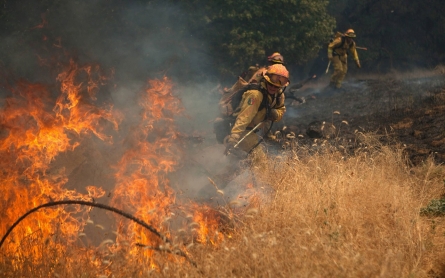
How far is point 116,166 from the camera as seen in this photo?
6934 mm

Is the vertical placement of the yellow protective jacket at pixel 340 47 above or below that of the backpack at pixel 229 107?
above

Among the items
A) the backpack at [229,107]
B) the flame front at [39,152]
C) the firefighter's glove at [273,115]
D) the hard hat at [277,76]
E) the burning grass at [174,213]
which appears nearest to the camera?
the burning grass at [174,213]

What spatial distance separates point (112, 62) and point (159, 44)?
1583mm

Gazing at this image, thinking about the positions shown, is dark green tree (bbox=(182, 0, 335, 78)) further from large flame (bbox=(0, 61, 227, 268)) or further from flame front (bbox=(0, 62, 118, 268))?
flame front (bbox=(0, 62, 118, 268))

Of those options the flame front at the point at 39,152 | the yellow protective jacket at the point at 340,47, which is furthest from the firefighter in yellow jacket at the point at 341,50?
the flame front at the point at 39,152

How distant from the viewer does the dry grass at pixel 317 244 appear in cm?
381

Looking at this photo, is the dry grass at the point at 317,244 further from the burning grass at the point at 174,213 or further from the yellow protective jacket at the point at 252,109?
the yellow protective jacket at the point at 252,109

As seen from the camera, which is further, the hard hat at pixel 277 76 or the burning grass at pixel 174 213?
the hard hat at pixel 277 76

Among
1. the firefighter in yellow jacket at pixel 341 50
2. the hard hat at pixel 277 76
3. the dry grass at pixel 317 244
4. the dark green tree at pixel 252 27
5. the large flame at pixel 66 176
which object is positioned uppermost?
the dark green tree at pixel 252 27

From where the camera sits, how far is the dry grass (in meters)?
3.81

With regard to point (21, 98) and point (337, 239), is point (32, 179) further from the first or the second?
point (337, 239)

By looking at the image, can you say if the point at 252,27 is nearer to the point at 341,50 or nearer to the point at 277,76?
the point at 341,50

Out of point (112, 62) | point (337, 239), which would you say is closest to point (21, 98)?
point (337, 239)

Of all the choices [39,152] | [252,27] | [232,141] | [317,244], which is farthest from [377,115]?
[317,244]
